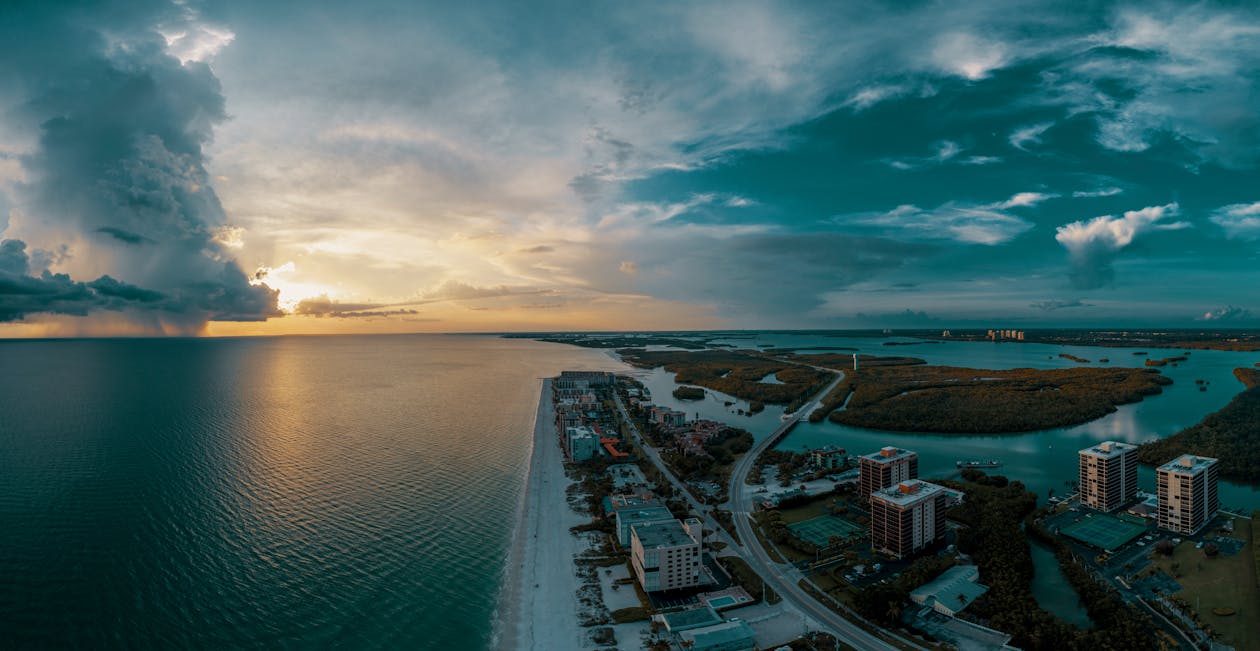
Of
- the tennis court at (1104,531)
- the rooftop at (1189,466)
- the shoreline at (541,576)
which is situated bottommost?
the shoreline at (541,576)

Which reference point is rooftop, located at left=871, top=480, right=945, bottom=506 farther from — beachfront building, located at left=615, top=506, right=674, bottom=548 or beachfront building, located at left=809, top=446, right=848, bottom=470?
beachfront building, located at left=809, top=446, right=848, bottom=470

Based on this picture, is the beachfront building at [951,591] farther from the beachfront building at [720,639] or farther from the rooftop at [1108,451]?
the rooftop at [1108,451]

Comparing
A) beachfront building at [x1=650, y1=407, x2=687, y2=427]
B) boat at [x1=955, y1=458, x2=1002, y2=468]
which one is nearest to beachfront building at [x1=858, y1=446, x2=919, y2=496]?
boat at [x1=955, y1=458, x2=1002, y2=468]

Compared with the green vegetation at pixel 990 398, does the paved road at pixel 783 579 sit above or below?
below

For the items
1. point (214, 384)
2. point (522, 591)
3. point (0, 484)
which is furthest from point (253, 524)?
point (214, 384)

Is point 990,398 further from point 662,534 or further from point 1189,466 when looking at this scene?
point 662,534

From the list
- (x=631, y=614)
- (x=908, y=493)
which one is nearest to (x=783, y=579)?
(x=631, y=614)

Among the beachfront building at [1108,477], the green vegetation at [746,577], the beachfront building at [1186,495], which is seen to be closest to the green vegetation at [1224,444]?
the beachfront building at [1108,477]
